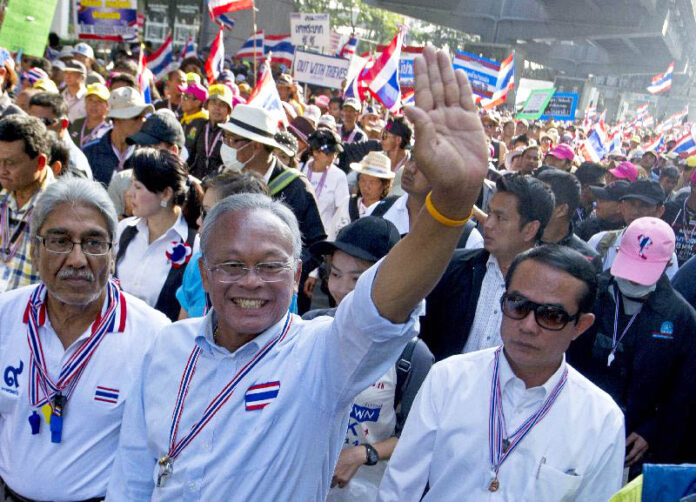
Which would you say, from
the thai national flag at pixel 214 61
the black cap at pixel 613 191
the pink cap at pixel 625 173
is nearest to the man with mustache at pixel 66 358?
the black cap at pixel 613 191

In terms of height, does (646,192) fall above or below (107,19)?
below

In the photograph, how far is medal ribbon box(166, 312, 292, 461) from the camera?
1.83m

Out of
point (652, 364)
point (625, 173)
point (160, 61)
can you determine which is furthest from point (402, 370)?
point (160, 61)

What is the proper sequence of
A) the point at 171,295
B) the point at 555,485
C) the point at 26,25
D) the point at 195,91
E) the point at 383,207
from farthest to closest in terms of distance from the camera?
1. the point at 195,91
2. the point at 26,25
3. the point at 383,207
4. the point at 171,295
5. the point at 555,485

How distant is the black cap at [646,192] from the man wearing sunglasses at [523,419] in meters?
3.70

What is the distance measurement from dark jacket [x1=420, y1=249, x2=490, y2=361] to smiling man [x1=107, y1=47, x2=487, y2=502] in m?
1.62

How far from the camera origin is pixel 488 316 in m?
3.46

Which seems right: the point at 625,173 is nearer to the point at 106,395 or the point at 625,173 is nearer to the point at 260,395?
the point at 106,395

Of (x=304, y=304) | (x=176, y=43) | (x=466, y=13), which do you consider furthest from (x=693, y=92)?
(x=304, y=304)

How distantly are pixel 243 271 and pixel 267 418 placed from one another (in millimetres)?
399

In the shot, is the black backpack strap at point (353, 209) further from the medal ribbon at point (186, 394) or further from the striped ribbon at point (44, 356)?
the medal ribbon at point (186, 394)

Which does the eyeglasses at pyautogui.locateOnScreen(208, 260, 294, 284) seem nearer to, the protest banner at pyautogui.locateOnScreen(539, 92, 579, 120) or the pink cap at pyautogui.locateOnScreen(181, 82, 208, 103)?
the pink cap at pyautogui.locateOnScreen(181, 82, 208, 103)

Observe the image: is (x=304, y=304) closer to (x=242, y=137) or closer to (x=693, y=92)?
(x=242, y=137)

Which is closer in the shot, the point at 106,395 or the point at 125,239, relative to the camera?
the point at 106,395
